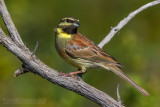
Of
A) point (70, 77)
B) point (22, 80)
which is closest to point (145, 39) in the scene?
point (22, 80)

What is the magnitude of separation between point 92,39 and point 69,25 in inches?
146

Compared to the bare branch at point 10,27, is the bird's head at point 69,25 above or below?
above

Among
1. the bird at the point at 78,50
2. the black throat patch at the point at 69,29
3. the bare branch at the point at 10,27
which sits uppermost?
the black throat patch at the point at 69,29

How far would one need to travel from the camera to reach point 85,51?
7.42 meters

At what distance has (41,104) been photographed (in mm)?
8758

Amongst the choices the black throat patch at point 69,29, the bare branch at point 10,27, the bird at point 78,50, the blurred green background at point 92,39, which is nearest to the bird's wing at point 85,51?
the bird at point 78,50

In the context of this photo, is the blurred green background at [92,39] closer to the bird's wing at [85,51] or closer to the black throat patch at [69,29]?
the bird's wing at [85,51]

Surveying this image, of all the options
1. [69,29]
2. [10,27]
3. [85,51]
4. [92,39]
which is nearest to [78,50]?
[85,51]

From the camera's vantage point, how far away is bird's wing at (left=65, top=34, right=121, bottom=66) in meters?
7.22

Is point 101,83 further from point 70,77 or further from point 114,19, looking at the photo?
point 70,77

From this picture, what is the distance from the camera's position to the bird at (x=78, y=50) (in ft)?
23.6

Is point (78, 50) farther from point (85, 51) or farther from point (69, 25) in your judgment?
point (69, 25)

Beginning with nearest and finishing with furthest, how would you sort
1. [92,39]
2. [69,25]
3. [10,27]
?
[10,27]
[69,25]
[92,39]

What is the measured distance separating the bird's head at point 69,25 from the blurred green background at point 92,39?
1.42 m
